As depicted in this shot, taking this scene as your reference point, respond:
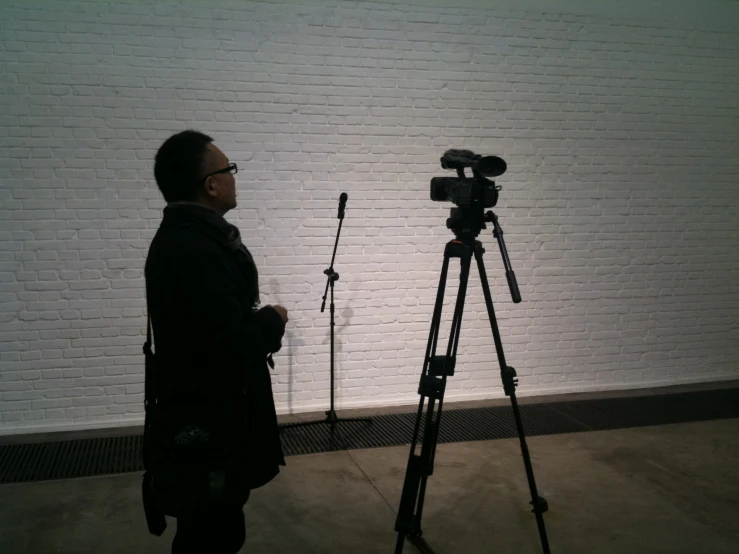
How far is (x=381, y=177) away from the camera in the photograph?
4629 mm

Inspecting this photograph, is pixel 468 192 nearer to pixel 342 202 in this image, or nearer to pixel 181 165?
pixel 181 165

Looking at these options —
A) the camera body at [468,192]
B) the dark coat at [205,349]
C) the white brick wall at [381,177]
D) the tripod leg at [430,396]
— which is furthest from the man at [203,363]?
the white brick wall at [381,177]

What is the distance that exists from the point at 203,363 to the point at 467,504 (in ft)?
6.42

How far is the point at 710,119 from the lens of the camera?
525 centimetres

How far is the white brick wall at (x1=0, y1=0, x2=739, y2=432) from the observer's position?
4137mm

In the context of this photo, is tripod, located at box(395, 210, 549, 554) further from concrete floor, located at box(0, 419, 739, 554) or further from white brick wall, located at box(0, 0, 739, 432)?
white brick wall, located at box(0, 0, 739, 432)

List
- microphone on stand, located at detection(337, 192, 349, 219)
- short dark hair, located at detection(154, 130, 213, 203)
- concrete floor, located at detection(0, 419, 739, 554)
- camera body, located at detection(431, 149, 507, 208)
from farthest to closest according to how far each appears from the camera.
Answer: microphone on stand, located at detection(337, 192, 349, 219), concrete floor, located at detection(0, 419, 739, 554), camera body, located at detection(431, 149, 507, 208), short dark hair, located at detection(154, 130, 213, 203)

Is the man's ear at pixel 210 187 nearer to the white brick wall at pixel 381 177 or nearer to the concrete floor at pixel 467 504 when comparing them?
the concrete floor at pixel 467 504

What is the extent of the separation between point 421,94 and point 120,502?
3.19 m

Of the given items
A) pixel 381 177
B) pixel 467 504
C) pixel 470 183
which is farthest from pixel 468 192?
pixel 381 177

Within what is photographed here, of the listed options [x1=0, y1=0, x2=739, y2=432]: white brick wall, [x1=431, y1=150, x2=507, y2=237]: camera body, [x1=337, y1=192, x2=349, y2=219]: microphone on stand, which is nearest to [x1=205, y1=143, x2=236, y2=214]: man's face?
[x1=431, y1=150, x2=507, y2=237]: camera body

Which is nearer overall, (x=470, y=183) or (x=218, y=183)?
(x=218, y=183)

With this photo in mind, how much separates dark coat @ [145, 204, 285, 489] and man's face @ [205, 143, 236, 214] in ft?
0.19

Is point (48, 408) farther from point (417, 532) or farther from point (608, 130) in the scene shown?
point (608, 130)
